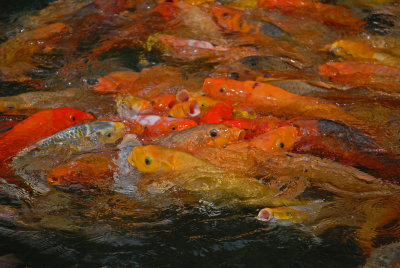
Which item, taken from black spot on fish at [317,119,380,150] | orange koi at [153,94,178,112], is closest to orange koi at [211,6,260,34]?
orange koi at [153,94,178,112]

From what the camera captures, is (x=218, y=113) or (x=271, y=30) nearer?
(x=218, y=113)

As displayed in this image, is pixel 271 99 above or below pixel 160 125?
above

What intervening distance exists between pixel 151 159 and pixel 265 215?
1.15 metres

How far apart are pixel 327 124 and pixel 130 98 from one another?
7.15 ft

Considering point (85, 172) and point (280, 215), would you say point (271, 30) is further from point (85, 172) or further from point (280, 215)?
point (280, 215)

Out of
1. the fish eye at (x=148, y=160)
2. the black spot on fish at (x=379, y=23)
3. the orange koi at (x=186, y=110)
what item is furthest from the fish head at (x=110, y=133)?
the black spot on fish at (x=379, y=23)

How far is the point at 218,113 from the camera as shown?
4297mm

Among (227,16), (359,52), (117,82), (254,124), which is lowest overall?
(117,82)

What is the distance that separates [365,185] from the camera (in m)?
3.28

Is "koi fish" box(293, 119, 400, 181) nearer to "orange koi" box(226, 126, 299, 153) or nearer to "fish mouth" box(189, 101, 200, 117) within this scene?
"orange koi" box(226, 126, 299, 153)

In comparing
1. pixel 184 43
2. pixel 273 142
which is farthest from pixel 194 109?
pixel 184 43

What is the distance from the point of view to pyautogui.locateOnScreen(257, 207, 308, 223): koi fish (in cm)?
281

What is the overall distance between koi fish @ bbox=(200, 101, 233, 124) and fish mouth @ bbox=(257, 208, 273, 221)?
1.55 meters

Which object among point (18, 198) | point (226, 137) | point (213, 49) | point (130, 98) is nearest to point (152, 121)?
point (130, 98)
